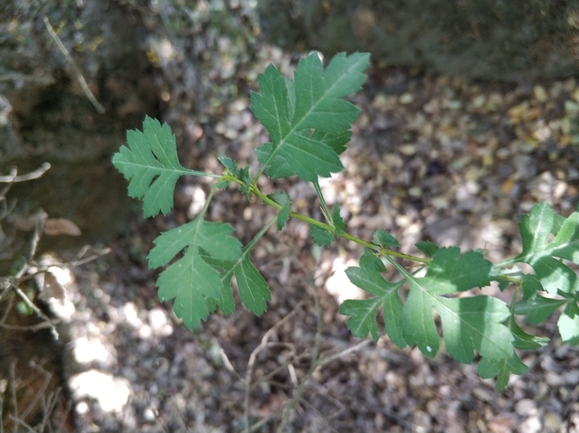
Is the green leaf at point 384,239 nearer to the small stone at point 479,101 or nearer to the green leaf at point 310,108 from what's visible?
the green leaf at point 310,108

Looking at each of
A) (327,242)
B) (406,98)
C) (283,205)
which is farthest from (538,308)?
(406,98)

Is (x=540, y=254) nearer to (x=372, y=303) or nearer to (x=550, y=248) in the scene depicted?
(x=550, y=248)

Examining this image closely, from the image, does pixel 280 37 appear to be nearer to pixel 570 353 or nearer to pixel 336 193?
pixel 336 193

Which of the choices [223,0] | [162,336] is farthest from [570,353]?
[223,0]

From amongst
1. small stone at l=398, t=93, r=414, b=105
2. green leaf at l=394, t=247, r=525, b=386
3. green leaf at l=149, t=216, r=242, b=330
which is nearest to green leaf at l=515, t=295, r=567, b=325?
green leaf at l=394, t=247, r=525, b=386

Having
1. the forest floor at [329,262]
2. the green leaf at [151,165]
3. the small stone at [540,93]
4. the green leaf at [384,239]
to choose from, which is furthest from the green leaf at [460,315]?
the small stone at [540,93]

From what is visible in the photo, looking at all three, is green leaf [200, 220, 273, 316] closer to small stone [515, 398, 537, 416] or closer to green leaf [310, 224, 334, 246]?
green leaf [310, 224, 334, 246]
